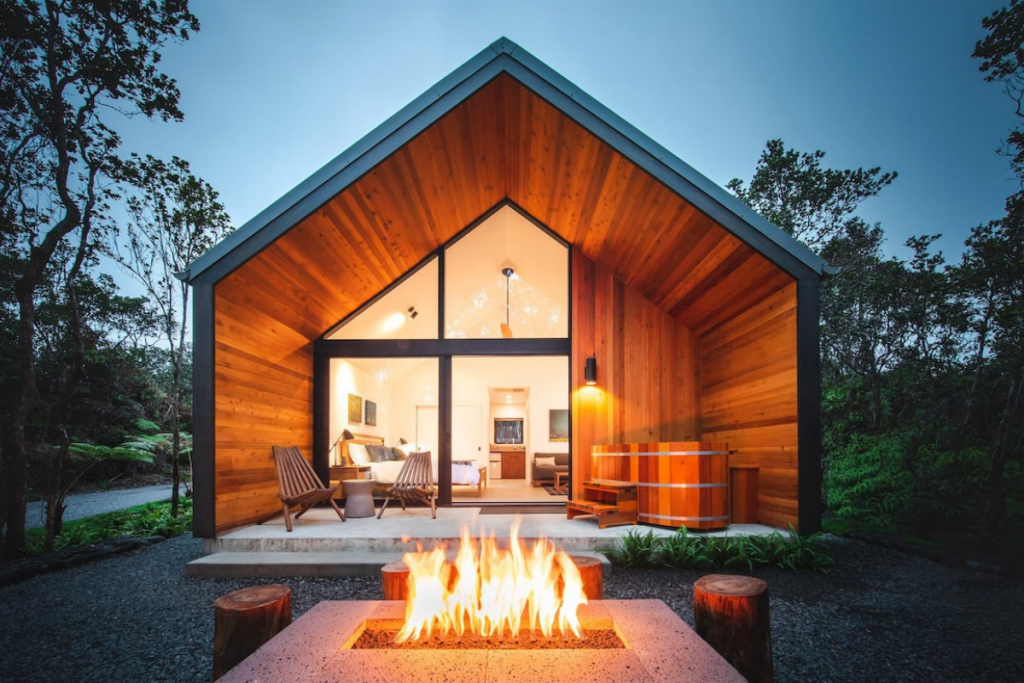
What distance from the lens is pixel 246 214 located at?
29.7m

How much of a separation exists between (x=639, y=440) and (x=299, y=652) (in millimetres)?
5650

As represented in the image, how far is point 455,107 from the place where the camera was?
190 inches

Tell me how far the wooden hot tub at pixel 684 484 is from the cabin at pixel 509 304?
3 cm

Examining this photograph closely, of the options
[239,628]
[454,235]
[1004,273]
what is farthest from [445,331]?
[1004,273]

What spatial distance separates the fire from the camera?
6.01 ft

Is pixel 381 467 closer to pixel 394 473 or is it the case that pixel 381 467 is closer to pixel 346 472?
pixel 394 473

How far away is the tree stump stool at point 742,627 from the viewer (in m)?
1.97

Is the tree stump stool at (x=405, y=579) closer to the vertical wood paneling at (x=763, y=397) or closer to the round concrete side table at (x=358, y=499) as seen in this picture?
the vertical wood paneling at (x=763, y=397)

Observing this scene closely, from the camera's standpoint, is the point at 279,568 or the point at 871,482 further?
the point at 871,482

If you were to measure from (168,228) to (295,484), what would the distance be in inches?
151

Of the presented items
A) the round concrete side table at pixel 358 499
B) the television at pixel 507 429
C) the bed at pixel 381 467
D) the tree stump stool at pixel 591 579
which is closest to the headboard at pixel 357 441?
the bed at pixel 381 467

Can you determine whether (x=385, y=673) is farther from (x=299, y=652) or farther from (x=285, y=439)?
(x=285, y=439)

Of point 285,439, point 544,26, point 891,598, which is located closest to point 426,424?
point 285,439

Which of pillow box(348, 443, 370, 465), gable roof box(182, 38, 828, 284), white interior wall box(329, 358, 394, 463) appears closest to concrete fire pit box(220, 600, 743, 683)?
gable roof box(182, 38, 828, 284)
